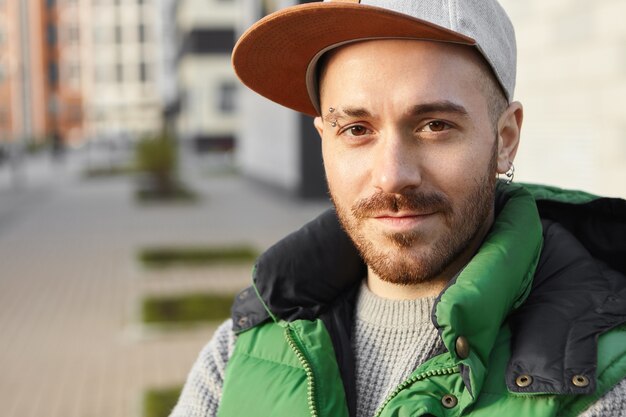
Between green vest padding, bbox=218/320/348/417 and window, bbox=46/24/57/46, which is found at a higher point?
green vest padding, bbox=218/320/348/417

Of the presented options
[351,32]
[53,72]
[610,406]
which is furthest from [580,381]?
[53,72]

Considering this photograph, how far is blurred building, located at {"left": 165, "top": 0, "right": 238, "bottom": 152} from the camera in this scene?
42562 millimetres

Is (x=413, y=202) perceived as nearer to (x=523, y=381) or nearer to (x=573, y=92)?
(x=523, y=381)

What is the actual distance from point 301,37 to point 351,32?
16 centimetres

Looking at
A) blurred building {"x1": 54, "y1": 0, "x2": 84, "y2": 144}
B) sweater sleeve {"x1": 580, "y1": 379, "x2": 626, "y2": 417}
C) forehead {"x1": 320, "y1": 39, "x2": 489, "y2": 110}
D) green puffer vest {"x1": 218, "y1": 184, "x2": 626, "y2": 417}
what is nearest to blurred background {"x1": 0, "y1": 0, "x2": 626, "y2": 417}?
green puffer vest {"x1": 218, "y1": 184, "x2": 626, "y2": 417}

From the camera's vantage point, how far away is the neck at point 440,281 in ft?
5.91

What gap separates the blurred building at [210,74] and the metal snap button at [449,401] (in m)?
41.3

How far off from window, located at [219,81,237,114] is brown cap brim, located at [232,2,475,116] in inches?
1669

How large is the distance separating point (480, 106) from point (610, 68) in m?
4.81

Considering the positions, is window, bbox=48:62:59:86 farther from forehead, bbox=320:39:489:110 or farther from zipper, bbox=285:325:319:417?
forehead, bbox=320:39:489:110

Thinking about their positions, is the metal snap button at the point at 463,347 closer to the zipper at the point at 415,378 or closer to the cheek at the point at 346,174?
the zipper at the point at 415,378

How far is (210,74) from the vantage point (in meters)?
43.4

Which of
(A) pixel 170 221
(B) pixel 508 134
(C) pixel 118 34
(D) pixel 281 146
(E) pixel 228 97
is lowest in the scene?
(E) pixel 228 97

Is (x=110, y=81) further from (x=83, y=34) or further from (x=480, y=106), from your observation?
(x=480, y=106)
